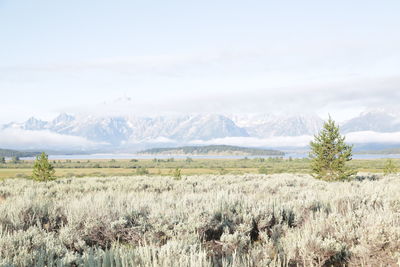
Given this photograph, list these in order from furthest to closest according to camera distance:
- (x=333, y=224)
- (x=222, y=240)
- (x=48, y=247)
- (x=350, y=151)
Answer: (x=350, y=151) → (x=333, y=224) → (x=222, y=240) → (x=48, y=247)

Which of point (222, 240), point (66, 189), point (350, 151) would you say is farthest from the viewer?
point (350, 151)

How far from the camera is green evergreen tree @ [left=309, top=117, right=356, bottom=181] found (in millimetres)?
19203

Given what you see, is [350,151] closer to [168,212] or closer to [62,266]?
[168,212]

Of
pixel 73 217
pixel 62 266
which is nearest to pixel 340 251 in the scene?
pixel 62 266

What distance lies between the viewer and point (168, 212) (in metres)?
6.46

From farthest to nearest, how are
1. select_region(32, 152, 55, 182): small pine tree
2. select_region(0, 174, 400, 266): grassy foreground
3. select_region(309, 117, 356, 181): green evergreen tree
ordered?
select_region(32, 152, 55, 182): small pine tree → select_region(309, 117, 356, 181): green evergreen tree → select_region(0, 174, 400, 266): grassy foreground

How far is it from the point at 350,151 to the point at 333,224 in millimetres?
15369

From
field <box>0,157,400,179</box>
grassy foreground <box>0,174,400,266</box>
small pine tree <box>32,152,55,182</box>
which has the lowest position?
field <box>0,157,400,179</box>

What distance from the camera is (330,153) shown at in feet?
64.5

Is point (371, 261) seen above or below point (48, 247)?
below

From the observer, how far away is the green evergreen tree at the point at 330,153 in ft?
63.0

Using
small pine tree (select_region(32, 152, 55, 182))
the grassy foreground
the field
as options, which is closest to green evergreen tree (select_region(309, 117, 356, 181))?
the grassy foreground

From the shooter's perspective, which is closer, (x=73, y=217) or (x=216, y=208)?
(x=73, y=217)

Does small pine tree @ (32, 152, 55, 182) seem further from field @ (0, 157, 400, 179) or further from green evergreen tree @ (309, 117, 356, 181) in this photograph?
field @ (0, 157, 400, 179)
